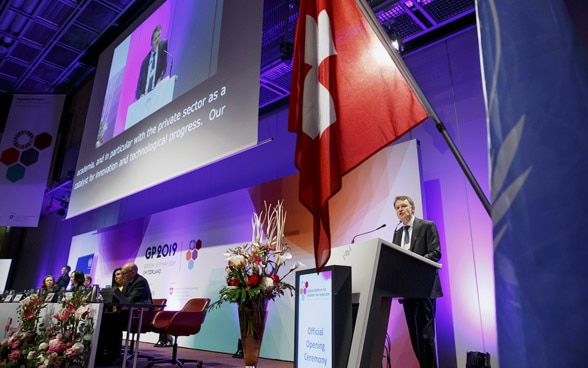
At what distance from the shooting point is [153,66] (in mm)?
4926

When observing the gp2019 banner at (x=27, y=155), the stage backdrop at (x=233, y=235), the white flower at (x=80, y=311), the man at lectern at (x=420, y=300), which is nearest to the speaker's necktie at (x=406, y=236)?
the man at lectern at (x=420, y=300)

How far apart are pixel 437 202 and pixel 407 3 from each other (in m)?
2.07

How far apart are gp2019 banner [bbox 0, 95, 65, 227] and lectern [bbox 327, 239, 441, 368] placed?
8.03 metres

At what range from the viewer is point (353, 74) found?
1.59 m

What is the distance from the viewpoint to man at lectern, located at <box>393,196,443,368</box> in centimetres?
296

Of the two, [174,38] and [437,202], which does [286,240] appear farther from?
[174,38]

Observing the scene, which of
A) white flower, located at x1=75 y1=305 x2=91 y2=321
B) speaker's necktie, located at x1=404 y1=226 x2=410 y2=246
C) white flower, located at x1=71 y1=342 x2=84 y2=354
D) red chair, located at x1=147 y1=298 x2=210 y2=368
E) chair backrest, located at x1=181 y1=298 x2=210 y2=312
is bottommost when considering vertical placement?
white flower, located at x1=71 y1=342 x2=84 y2=354

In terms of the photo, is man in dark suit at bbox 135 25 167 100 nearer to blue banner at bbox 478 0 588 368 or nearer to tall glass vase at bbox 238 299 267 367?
tall glass vase at bbox 238 299 267 367

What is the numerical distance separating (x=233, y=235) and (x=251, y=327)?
314 centimetres

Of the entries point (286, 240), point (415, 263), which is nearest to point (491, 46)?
point (415, 263)

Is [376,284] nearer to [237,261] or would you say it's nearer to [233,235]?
[237,261]

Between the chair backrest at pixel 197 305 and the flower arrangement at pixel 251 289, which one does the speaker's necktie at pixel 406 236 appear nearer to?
the flower arrangement at pixel 251 289
